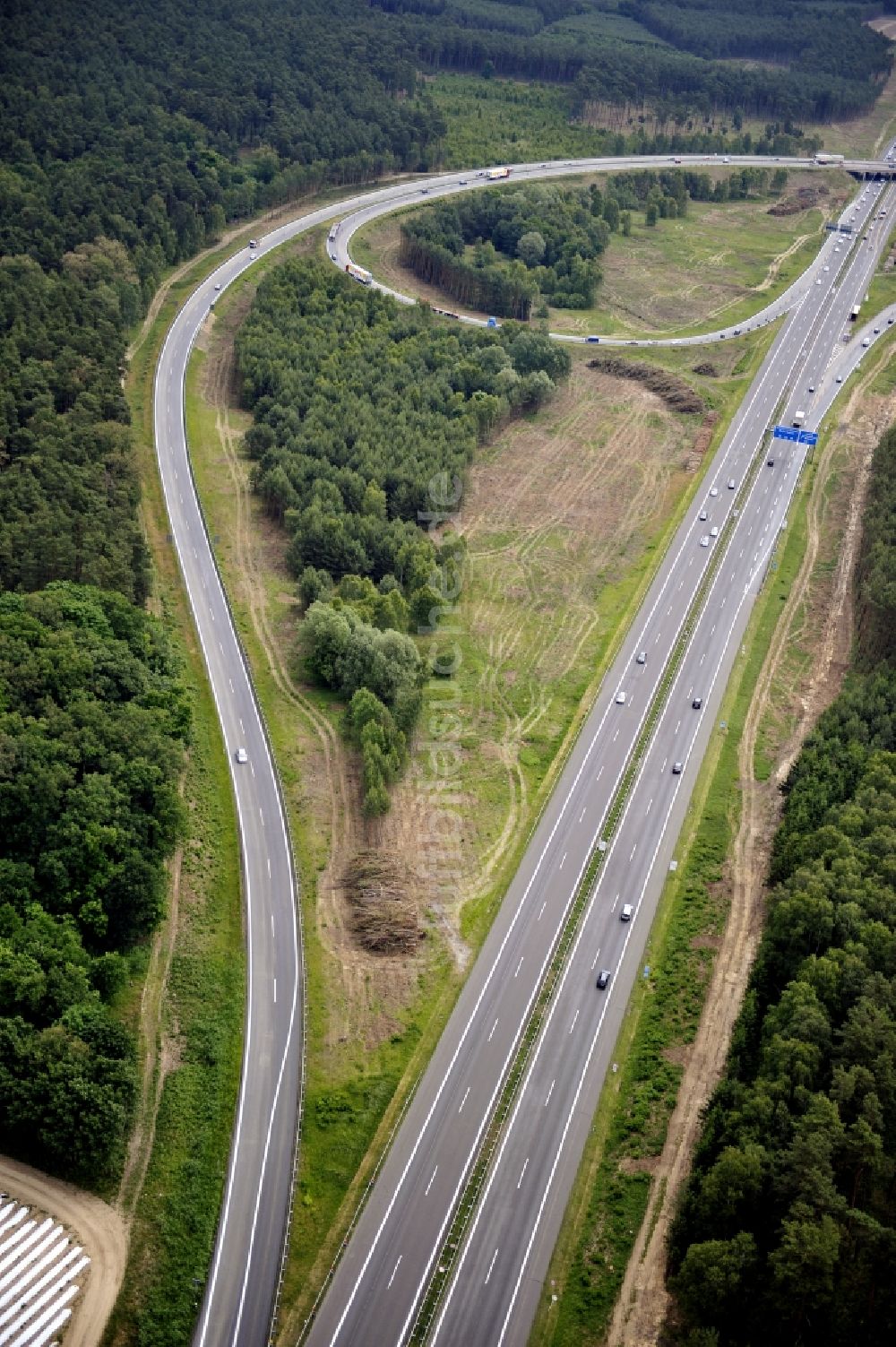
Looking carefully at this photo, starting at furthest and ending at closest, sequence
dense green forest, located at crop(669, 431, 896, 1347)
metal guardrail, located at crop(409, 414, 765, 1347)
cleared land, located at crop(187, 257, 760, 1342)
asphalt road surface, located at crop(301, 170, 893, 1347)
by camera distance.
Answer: cleared land, located at crop(187, 257, 760, 1342) → metal guardrail, located at crop(409, 414, 765, 1347) → asphalt road surface, located at crop(301, 170, 893, 1347) → dense green forest, located at crop(669, 431, 896, 1347)

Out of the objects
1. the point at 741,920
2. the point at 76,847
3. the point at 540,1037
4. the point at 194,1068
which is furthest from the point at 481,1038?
the point at 76,847

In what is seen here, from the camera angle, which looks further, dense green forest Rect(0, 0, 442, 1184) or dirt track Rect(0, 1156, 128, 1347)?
dense green forest Rect(0, 0, 442, 1184)

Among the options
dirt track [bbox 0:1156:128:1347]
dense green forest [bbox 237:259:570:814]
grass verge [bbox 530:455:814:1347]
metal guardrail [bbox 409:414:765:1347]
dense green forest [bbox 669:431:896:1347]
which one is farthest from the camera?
dense green forest [bbox 237:259:570:814]

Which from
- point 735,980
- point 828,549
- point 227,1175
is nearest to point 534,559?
point 828,549

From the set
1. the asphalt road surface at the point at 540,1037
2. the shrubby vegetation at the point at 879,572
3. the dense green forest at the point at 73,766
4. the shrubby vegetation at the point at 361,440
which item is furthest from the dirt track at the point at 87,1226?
the shrubby vegetation at the point at 879,572

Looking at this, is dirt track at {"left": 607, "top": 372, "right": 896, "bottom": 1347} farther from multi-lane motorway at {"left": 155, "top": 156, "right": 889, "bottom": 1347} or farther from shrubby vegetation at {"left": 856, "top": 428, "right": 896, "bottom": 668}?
multi-lane motorway at {"left": 155, "top": 156, "right": 889, "bottom": 1347}

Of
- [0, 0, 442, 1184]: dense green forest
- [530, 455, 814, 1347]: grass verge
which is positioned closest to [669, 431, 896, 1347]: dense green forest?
[530, 455, 814, 1347]: grass verge

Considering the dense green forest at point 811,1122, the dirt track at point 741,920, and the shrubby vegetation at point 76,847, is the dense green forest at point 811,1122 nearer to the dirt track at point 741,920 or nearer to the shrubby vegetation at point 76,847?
the dirt track at point 741,920
